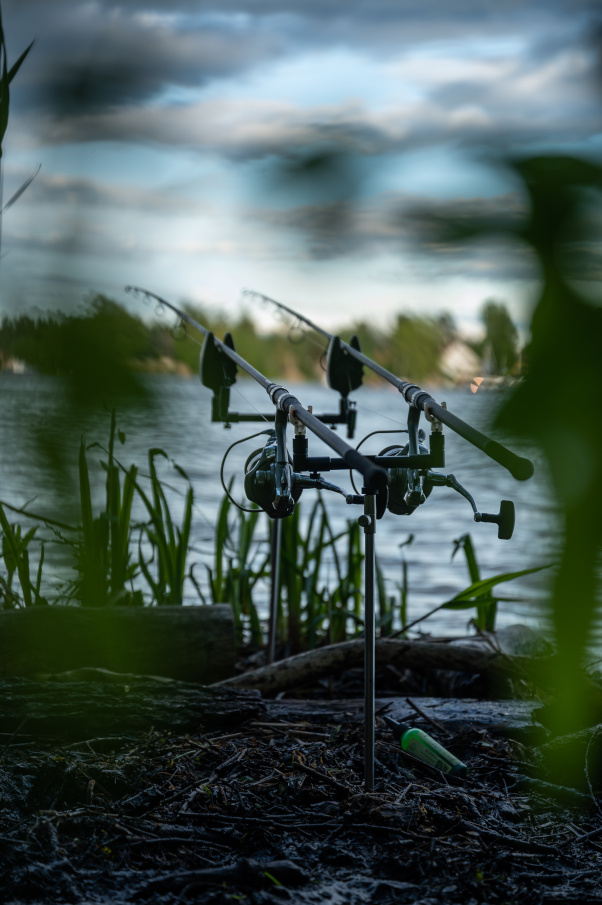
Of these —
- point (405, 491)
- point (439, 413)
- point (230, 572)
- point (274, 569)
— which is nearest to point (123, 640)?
point (274, 569)

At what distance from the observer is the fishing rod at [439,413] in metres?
0.38

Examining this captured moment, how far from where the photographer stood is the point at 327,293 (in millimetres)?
665

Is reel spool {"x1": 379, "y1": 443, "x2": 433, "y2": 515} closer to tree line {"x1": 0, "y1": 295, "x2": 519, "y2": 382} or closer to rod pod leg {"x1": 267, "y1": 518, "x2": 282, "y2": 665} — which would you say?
tree line {"x1": 0, "y1": 295, "x2": 519, "y2": 382}

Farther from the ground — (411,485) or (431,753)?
(411,485)

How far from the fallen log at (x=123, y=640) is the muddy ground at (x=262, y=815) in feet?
1.72

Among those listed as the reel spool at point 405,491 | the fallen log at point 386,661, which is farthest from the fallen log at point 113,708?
the reel spool at point 405,491

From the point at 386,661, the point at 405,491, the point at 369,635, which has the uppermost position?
the point at 405,491

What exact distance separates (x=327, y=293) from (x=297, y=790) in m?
1.33

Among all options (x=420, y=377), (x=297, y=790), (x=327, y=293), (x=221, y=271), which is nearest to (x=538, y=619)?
(x=420, y=377)

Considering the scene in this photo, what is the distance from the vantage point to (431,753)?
6.18ft

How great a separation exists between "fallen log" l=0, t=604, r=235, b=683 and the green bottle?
1.00 meters

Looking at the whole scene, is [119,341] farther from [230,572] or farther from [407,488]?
[230,572]

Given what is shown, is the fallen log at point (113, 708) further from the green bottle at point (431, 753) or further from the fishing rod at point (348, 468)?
the fishing rod at point (348, 468)

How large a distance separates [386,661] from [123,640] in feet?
2.93
